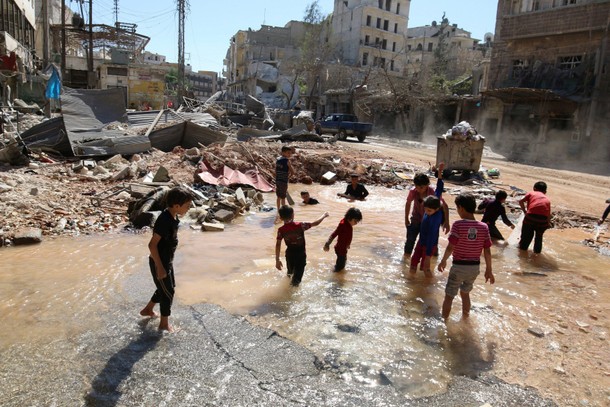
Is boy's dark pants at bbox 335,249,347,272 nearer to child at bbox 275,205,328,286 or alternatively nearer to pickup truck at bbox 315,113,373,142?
child at bbox 275,205,328,286

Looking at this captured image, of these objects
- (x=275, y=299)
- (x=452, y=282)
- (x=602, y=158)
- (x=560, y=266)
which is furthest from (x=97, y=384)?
(x=602, y=158)

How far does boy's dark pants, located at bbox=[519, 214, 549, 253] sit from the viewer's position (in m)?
6.68

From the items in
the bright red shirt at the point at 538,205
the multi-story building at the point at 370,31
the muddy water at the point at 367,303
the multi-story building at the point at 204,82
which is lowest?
the muddy water at the point at 367,303

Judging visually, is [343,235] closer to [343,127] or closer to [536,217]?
[536,217]

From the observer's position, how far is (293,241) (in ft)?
Result: 16.0

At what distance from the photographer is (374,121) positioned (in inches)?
1547

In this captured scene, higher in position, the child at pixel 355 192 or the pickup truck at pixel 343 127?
the pickup truck at pixel 343 127

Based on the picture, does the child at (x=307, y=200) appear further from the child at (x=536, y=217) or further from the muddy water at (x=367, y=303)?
the child at (x=536, y=217)

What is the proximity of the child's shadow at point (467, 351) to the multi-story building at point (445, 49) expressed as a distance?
147 ft

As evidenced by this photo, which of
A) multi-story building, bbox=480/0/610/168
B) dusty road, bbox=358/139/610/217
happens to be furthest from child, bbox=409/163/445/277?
multi-story building, bbox=480/0/610/168

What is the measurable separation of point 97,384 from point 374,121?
38.1m

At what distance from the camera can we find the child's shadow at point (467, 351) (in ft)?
11.4

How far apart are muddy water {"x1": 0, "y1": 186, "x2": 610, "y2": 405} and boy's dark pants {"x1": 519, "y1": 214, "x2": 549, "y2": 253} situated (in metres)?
0.21

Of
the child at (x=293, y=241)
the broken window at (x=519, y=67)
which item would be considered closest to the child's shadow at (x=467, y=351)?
the child at (x=293, y=241)
